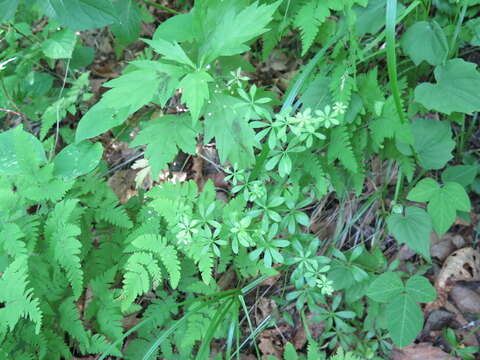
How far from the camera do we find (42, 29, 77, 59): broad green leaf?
252cm

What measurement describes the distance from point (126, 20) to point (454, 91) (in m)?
1.82

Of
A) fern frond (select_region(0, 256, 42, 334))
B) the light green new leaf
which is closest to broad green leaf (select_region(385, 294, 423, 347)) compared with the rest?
the light green new leaf

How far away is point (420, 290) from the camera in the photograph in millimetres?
1799

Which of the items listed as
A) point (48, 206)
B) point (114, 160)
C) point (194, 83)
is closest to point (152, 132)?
point (194, 83)

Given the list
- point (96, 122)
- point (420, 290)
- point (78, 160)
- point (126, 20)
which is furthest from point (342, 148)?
point (126, 20)

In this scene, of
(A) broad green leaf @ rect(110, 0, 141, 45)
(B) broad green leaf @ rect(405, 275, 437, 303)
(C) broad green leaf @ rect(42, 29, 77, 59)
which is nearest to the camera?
(B) broad green leaf @ rect(405, 275, 437, 303)

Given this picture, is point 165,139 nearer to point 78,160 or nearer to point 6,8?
point 78,160

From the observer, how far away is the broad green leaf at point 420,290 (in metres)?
1.79

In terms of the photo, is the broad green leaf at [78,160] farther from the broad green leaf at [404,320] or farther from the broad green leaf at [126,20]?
the broad green leaf at [404,320]

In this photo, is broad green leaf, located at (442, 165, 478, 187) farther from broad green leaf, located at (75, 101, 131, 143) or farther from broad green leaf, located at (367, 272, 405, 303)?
broad green leaf, located at (75, 101, 131, 143)

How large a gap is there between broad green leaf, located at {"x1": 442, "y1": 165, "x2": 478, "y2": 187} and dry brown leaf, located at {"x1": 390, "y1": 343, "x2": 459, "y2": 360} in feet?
2.72

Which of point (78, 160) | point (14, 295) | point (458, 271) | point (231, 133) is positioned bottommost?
point (458, 271)

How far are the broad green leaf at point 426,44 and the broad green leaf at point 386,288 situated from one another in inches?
39.1

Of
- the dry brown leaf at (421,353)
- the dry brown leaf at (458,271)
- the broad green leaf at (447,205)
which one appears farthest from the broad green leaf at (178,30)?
the dry brown leaf at (421,353)
